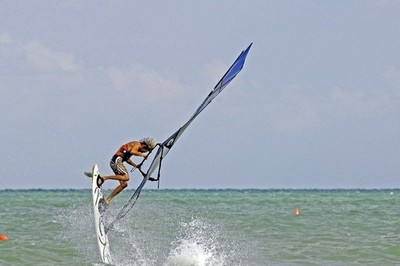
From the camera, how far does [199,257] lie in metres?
15.1

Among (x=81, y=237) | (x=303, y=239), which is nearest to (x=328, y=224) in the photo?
(x=303, y=239)

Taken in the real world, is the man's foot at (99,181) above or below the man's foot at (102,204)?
above

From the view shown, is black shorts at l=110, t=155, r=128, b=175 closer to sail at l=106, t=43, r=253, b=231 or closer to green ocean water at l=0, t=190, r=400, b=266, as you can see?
sail at l=106, t=43, r=253, b=231

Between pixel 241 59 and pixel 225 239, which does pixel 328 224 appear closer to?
pixel 225 239

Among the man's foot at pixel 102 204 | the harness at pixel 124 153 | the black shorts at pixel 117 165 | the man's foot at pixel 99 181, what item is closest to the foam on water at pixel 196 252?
the man's foot at pixel 102 204

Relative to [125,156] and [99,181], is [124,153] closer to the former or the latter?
[125,156]

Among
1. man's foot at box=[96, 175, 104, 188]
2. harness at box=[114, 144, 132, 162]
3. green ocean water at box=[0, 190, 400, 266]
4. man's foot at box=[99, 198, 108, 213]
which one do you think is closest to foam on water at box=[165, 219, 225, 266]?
green ocean water at box=[0, 190, 400, 266]

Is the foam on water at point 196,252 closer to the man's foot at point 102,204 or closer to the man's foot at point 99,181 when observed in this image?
the man's foot at point 102,204

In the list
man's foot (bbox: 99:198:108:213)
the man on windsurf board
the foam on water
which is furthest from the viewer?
the foam on water

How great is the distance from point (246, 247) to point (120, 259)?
11.0 ft

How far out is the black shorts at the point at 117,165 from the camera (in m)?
12.9

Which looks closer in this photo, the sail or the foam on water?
the sail

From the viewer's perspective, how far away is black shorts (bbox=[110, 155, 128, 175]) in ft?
42.2

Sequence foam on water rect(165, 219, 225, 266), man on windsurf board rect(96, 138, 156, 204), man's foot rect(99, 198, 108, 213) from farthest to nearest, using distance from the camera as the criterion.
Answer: foam on water rect(165, 219, 225, 266), man's foot rect(99, 198, 108, 213), man on windsurf board rect(96, 138, 156, 204)
